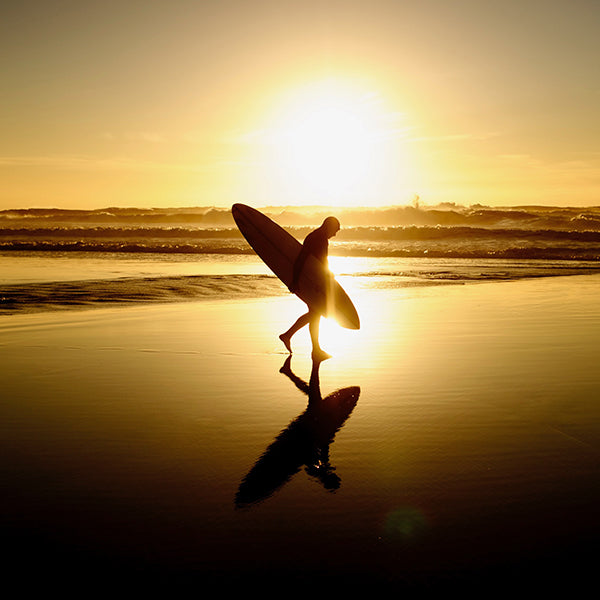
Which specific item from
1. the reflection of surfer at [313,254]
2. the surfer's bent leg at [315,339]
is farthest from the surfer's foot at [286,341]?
the surfer's bent leg at [315,339]

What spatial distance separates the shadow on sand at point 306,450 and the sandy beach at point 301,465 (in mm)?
19

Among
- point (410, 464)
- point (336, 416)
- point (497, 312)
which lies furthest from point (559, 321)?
point (410, 464)

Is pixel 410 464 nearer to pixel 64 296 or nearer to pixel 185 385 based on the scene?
pixel 185 385

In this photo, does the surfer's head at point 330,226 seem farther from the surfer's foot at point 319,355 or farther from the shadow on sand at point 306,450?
the shadow on sand at point 306,450

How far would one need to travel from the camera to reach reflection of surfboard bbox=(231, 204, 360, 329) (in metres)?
9.27

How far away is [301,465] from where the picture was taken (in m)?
4.36

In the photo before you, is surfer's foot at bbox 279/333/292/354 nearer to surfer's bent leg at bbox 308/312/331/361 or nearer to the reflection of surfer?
the reflection of surfer

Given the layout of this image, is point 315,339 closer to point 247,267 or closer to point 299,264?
point 299,264

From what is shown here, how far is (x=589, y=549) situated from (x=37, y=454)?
3.35 m

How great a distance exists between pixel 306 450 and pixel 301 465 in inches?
12.6

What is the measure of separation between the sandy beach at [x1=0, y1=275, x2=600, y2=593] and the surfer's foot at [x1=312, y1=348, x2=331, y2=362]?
0.15 metres

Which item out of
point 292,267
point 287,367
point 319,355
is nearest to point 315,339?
point 319,355

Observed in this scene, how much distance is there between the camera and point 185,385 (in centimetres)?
660

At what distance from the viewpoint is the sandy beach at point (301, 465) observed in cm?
306
